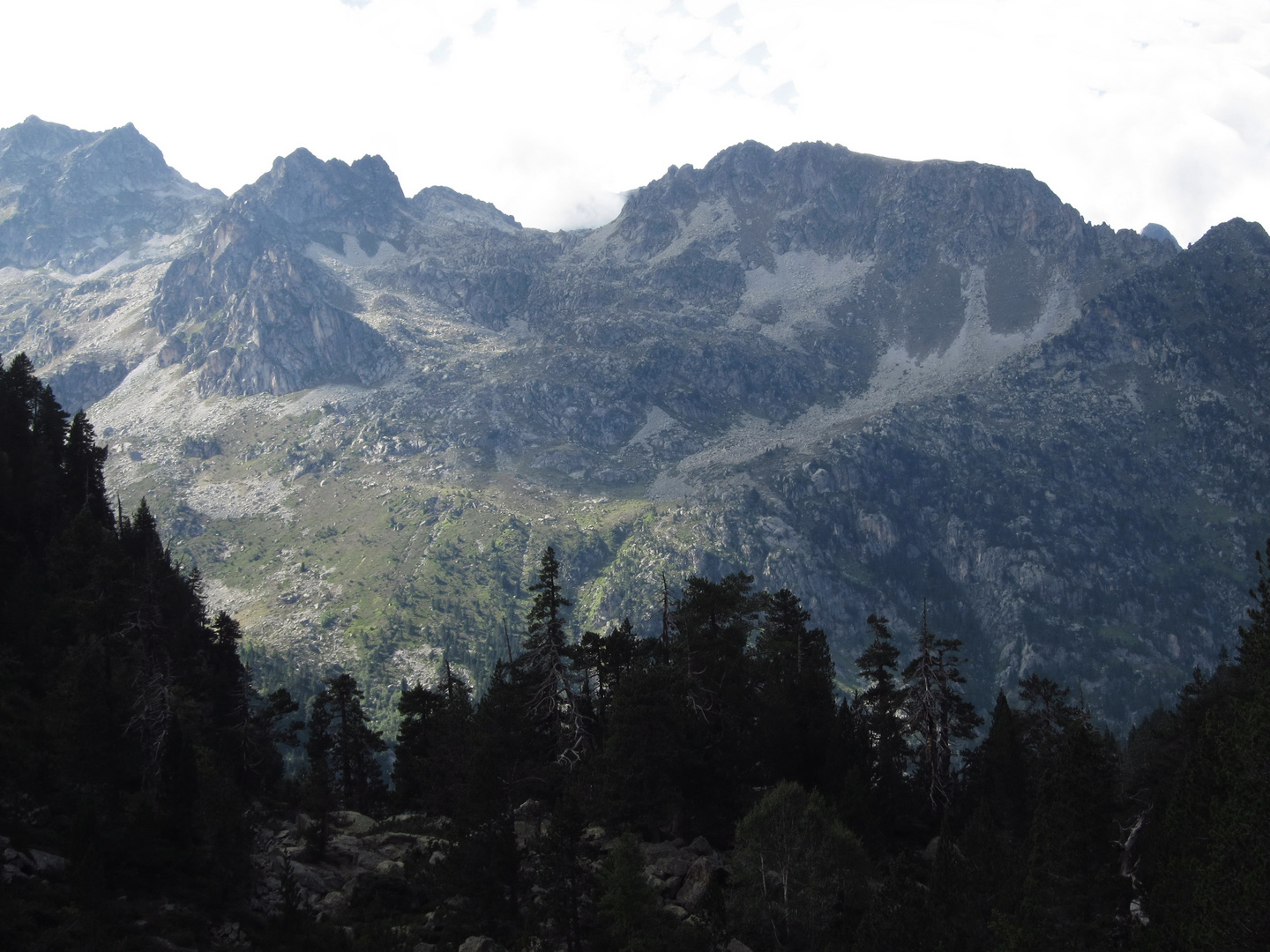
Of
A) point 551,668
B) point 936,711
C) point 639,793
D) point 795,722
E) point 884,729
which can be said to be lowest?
point 639,793

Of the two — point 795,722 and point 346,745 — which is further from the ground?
point 795,722

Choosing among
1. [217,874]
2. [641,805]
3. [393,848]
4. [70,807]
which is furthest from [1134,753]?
[70,807]

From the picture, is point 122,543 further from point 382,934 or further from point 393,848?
point 382,934

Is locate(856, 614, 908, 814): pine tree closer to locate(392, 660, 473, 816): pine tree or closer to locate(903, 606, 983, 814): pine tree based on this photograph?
Result: locate(903, 606, 983, 814): pine tree

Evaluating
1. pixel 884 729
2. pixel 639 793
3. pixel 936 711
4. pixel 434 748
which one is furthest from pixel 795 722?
pixel 434 748

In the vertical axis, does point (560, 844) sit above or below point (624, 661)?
below

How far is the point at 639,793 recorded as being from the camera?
190 ft

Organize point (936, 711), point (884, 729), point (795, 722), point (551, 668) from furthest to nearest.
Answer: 1. point (884, 729)
2. point (936, 711)
3. point (795, 722)
4. point (551, 668)

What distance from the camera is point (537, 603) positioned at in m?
62.5

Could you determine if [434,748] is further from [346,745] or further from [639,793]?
[639,793]

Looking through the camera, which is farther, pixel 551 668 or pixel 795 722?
pixel 795 722

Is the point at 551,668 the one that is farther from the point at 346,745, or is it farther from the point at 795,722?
the point at 346,745

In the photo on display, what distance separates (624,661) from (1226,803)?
49.3m

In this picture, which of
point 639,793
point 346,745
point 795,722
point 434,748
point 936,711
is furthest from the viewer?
point 346,745
